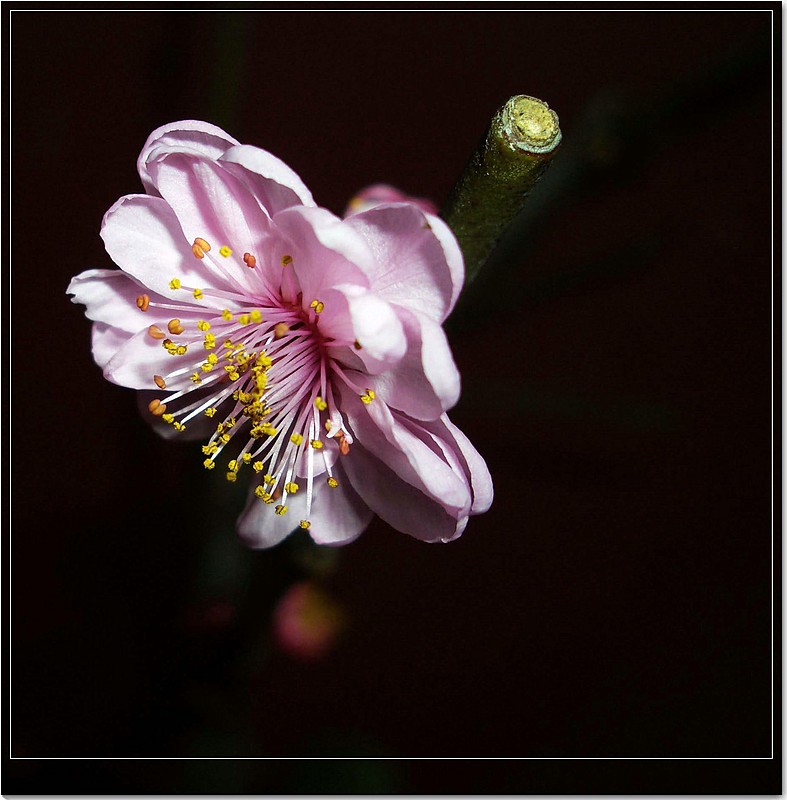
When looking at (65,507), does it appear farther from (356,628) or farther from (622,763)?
(622,763)

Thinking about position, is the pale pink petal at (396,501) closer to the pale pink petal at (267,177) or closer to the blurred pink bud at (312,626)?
the pale pink petal at (267,177)

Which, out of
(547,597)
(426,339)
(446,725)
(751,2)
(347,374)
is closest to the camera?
(426,339)

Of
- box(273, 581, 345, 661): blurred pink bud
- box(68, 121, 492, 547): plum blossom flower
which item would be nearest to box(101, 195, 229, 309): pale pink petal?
box(68, 121, 492, 547): plum blossom flower

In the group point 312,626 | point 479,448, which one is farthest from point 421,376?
point 312,626

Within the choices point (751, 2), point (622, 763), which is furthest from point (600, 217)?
point (622, 763)

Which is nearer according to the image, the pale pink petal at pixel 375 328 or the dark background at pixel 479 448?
the pale pink petal at pixel 375 328

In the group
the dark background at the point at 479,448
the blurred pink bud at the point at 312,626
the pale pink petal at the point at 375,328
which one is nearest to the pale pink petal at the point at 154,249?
the pale pink petal at the point at 375,328
